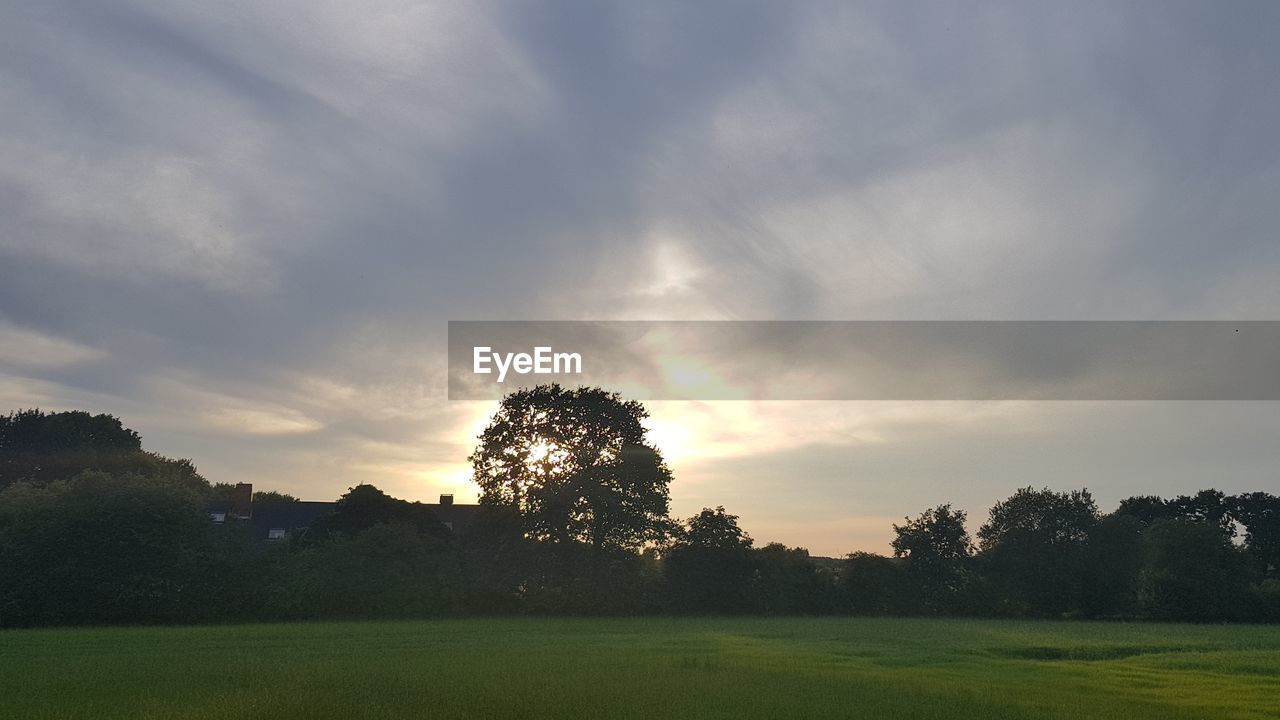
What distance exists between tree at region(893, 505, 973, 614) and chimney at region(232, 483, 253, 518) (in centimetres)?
6946

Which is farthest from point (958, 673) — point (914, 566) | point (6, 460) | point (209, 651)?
point (6, 460)

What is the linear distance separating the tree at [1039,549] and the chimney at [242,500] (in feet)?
254

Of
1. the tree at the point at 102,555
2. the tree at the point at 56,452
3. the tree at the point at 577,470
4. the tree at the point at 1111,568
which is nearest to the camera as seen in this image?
the tree at the point at 102,555

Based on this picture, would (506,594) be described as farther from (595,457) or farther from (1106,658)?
(1106,658)

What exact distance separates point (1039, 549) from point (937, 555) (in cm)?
932

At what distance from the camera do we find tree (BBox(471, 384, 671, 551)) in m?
61.7

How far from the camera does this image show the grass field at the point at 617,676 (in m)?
17.0

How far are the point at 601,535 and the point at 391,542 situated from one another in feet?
49.2

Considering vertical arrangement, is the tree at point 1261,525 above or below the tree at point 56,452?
below

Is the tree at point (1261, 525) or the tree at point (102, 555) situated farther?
the tree at point (1261, 525)

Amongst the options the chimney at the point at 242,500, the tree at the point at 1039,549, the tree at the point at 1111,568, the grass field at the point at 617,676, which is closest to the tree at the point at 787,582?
the tree at the point at 1039,549

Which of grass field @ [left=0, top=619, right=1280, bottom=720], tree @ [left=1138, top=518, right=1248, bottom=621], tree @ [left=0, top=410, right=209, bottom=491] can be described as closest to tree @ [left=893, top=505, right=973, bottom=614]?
tree @ [left=1138, top=518, right=1248, bottom=621]

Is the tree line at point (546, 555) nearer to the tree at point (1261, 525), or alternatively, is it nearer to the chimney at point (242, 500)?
the chimney at point (242, 500)

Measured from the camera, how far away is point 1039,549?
74.9 meters
